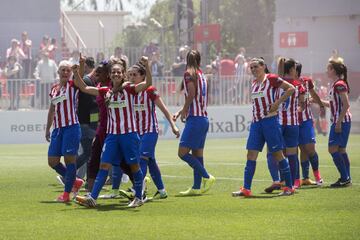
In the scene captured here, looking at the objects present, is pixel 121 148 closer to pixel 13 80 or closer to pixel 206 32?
pixel 13 80

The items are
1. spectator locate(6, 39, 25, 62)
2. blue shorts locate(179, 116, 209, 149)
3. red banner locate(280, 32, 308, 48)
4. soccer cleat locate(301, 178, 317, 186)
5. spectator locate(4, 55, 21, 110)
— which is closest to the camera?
blue shorts locate(179, 116, 209, 149)

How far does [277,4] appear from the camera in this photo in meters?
48.8

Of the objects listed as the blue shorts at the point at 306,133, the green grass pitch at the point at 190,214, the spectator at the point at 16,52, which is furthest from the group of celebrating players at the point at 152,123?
the spectator at the point at 16,52

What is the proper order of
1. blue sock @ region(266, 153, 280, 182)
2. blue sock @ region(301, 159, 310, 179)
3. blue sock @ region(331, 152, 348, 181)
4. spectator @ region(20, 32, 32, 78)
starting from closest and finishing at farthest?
blue sock @ region(266, 153, 280, 182) → blue sock @ region(331, 152, 348, 181) → blue sock @ region(301, 159, 310, 179) → spectator @ region(20, 32, 32, 78)

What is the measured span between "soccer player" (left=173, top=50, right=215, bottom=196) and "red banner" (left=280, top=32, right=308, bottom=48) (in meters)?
30.0

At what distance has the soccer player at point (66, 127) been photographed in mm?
15234

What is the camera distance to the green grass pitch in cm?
1189

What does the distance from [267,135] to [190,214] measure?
99.1 inches

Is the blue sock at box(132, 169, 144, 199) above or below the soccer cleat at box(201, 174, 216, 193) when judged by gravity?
above

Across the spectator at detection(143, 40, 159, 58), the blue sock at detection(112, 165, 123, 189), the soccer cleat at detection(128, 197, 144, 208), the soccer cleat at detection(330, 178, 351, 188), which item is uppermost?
the spectator at detection(143, 40, 159, 58)

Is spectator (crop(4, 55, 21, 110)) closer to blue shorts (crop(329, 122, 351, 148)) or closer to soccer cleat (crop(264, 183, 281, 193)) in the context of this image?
blue shorts (crop(329, 122, 351, 148))

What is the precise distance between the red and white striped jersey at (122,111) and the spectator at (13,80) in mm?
19759

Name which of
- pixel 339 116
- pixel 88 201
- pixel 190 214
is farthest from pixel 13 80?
pixel 190 214

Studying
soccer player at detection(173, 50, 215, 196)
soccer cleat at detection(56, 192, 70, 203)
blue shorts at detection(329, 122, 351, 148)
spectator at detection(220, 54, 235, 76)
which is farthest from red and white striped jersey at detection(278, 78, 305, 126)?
spectator at detection(220, 54, 235, 76)
